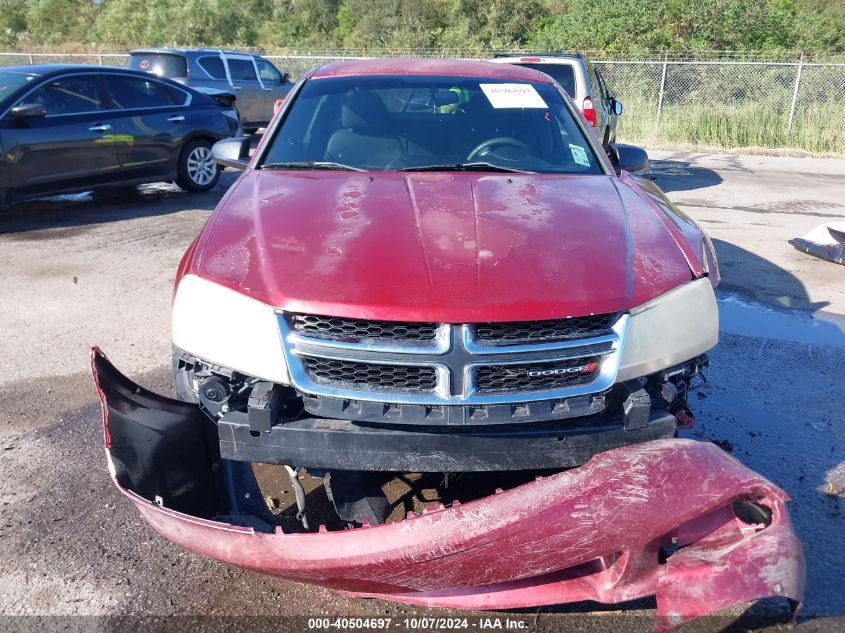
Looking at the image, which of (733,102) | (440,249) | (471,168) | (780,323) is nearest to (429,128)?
(471,168)

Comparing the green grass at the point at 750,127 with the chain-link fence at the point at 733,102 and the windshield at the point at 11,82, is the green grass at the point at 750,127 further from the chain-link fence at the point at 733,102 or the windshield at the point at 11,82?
the windshield at the point at 11,82

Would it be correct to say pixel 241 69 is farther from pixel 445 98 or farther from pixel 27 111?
pixel 445 98

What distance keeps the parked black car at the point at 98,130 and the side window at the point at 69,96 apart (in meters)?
0.01

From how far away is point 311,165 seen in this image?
370cm

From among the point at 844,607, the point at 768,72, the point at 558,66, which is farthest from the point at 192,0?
the point at 844,607

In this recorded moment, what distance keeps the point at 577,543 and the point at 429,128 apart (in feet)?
8.22

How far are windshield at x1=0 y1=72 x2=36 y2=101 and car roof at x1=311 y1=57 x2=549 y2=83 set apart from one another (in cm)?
514

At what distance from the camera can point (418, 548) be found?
6.97 ft

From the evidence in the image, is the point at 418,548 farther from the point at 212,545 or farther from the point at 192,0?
the point at 192,0

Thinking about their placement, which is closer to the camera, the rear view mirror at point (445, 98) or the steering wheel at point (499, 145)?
the steering wheel at point (499, 145)

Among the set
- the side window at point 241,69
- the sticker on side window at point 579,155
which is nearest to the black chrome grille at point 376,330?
the sticker on side window at point 579,155

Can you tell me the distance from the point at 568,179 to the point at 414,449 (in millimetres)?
1726

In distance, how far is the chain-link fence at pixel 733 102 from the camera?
16.4m

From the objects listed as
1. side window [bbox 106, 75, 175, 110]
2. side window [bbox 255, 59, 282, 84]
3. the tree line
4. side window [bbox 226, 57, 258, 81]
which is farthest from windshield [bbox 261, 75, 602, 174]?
the tree line
